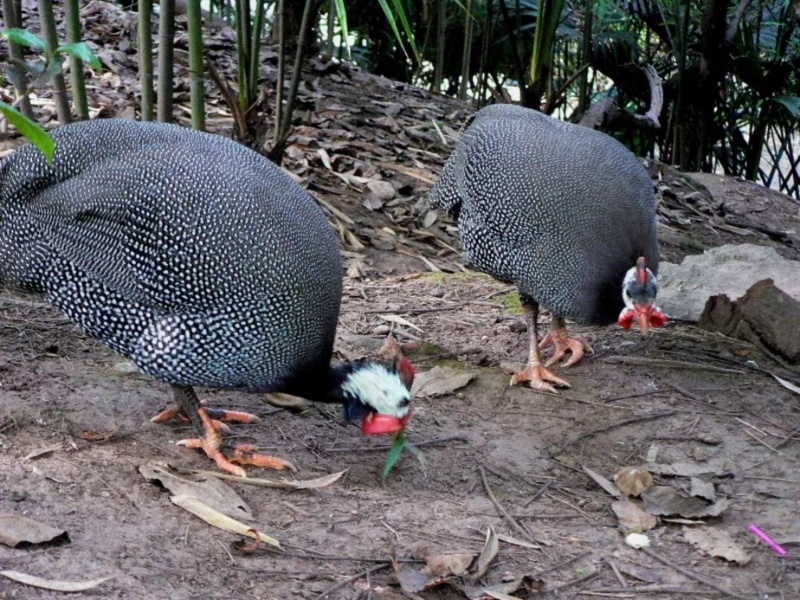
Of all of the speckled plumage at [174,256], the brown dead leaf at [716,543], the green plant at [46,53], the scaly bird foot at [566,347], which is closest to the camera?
the green plant at [46,53]

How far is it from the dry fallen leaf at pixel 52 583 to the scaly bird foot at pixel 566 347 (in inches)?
116

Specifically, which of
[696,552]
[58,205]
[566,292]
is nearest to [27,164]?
[58,205]

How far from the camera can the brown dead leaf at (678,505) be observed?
3.59 metres

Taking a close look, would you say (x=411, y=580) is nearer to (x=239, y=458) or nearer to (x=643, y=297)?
(x=239, y=458)

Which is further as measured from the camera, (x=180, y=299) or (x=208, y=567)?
(x=180, y=299)

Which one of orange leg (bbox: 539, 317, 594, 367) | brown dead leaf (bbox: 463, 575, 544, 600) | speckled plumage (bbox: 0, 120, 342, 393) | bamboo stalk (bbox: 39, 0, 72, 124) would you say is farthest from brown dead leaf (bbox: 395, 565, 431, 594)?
bamboo stalk (bbox: 39, 0, 72, 124)

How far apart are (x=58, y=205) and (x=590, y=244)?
2.38m

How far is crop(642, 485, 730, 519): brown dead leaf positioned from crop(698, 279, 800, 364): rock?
1513mm

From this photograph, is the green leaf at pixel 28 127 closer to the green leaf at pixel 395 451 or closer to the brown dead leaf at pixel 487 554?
the brown dead leaf at pixel 487 554

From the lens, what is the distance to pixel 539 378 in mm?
4777

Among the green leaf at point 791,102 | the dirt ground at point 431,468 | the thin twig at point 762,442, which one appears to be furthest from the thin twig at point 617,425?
the green leaf at point 791,102

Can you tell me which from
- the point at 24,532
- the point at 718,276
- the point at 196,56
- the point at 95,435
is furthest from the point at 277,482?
the point at 718,276

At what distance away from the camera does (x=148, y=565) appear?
2875 millimetres

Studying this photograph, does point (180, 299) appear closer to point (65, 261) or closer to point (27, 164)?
point (65, 261)
